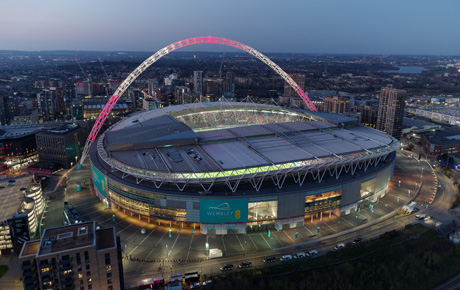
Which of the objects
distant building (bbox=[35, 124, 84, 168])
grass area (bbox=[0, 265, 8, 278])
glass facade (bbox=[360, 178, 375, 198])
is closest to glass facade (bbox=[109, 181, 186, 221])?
grass area (bbox=[0, 265, 8, 278])

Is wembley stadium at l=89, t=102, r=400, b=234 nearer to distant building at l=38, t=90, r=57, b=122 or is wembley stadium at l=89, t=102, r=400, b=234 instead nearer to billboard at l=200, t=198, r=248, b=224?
billboard at l=200, t=198, r=248, b=224

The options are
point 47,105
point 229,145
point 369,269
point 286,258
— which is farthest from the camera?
point 47,105

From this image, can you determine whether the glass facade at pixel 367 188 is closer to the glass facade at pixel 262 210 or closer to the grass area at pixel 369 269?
the grass area at pixel 369 269

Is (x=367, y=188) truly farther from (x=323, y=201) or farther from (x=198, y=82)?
Answer: (x=198, y=82)

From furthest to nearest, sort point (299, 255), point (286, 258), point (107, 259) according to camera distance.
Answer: point (299, 255) → point (286, 258) → point (107, 259)

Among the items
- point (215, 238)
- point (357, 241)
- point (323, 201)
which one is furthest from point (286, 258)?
point (323, 201)

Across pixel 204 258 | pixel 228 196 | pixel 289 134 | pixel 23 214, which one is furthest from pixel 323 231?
pixel 23 214
